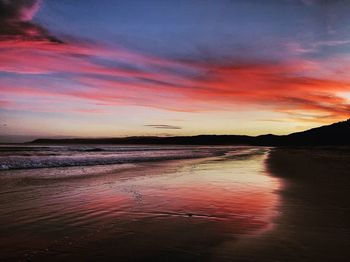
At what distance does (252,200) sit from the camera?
10.8 m

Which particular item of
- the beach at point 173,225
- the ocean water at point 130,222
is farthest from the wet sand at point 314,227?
the ocean water at point 130,222

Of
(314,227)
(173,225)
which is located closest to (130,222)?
(173,225)

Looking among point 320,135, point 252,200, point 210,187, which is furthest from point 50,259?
point 320,135

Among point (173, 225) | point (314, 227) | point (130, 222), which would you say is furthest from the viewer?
point (130, 222)

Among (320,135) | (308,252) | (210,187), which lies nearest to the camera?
(308,252)

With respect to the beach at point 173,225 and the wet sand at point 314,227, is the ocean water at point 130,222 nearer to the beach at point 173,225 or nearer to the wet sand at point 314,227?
the beach at point 173,225

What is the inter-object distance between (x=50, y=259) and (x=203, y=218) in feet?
12.8

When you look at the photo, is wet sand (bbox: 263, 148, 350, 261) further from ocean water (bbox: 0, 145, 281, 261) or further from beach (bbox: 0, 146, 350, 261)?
ocean water (bbox: 0, 145, 281, 261)

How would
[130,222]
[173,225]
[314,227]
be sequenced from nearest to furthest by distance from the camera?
[314,227] < [173,225] < [130,222]

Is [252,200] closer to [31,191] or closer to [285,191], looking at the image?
[285,191]

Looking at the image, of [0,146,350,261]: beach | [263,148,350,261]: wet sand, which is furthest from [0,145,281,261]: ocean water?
[263,148,350,261]: wet sand

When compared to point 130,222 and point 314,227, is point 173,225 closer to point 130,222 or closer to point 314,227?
point 130,222

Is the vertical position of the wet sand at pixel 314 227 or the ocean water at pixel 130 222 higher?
the wet sand at pixel 314 227

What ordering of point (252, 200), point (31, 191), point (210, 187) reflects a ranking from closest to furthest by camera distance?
point (252, 200), point (31, 191), point (210, 187)
